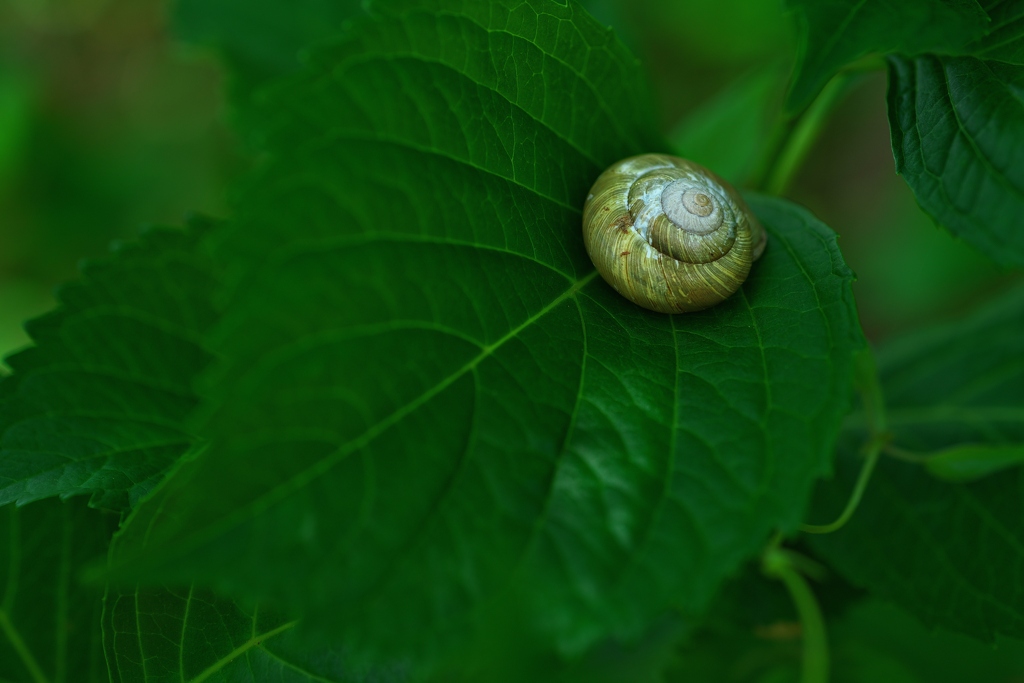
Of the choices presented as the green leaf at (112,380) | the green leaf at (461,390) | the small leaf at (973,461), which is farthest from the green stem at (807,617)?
the green leaf at (112,380)

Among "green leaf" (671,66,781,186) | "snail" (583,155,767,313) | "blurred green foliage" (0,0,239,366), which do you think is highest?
"blurred green foliage" (0,0,239,366)

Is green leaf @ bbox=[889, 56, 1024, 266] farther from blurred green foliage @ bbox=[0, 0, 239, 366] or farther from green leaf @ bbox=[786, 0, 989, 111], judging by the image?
blurred green foliage @ bbox=[0, 0, 239, 366]

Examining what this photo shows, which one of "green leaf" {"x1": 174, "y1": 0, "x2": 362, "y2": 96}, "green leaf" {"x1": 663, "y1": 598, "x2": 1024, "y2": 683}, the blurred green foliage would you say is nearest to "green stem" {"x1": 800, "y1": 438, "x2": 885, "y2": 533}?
"green leaf" {"x1": 663, "y1": 598, "x2": 1024, "y2": 683}

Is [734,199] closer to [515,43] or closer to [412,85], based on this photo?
[515,43]

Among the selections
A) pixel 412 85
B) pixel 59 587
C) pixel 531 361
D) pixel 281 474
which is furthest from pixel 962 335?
pixel 59 587

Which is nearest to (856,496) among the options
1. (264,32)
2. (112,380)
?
(112,380)

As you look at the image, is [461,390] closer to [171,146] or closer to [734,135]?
[734,135]
